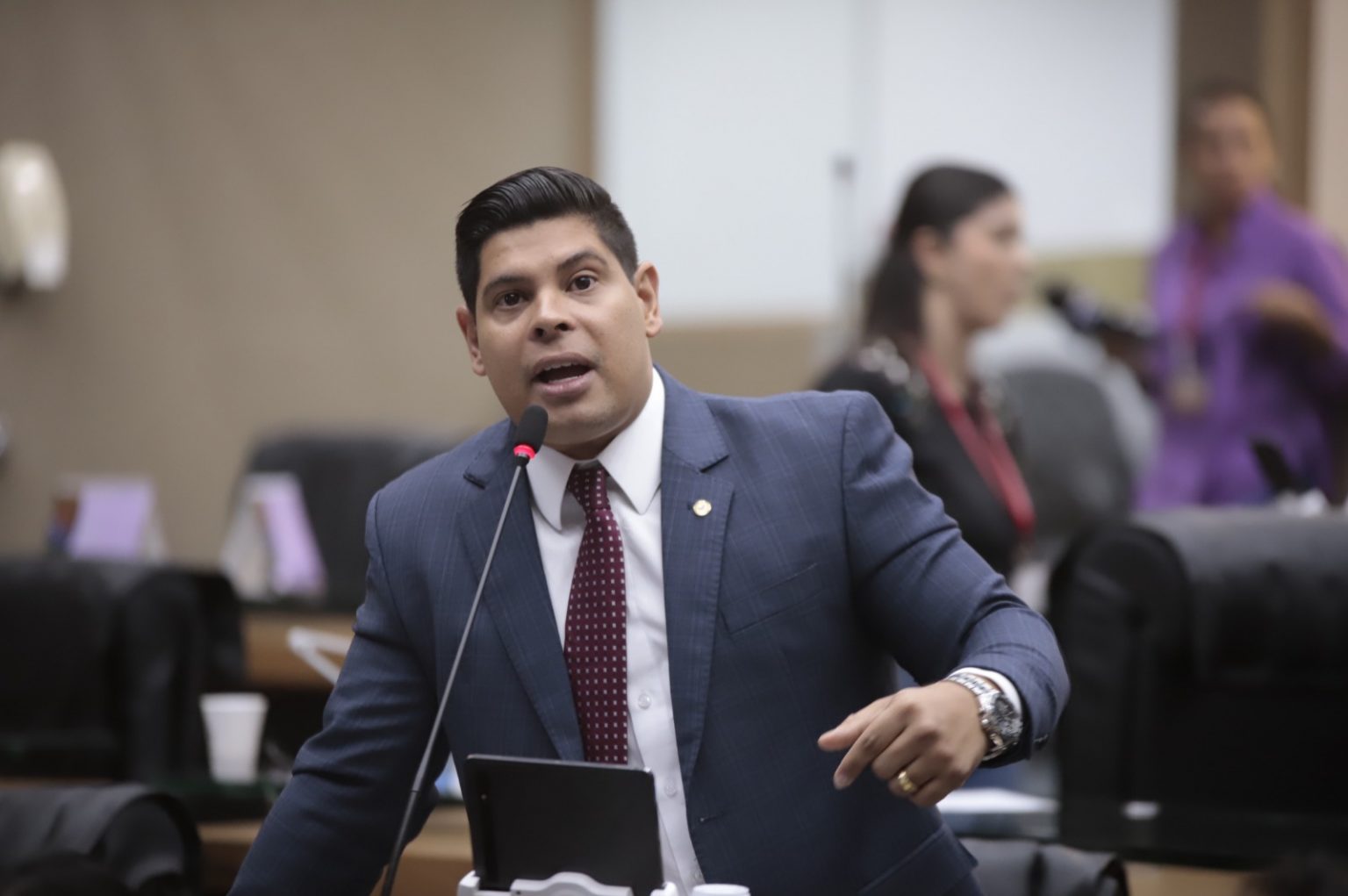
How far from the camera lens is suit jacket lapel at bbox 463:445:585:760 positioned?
5.34 ft

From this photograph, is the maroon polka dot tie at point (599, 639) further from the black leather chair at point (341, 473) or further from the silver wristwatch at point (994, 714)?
the black leather chair at point (341, 473)

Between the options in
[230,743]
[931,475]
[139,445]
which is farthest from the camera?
[139,445]

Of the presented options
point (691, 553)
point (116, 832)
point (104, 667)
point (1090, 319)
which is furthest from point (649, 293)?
point (1090, 319)

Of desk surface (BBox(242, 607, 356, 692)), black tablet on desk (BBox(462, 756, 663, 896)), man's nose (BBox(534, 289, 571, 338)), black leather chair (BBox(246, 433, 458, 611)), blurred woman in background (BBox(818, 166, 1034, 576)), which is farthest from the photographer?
black leather chair (BBox(246, 433, 458, 611))

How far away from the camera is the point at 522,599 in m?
1.67

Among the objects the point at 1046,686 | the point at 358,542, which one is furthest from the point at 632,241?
the point at 358,542

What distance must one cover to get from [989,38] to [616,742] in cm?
441

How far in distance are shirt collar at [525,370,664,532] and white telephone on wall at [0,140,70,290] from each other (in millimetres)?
4661

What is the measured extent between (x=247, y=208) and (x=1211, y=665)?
13.6ft

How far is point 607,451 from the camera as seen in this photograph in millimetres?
1719

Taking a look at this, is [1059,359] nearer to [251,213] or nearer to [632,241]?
[251,213]

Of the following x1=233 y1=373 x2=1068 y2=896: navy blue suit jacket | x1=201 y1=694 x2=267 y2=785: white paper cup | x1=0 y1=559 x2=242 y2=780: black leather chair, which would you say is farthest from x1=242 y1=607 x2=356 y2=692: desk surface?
x1=233 y1=373 x2=1068 y2=896: navy blue suit jacket

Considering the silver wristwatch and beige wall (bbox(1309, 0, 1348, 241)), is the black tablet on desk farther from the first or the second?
beige wall (bbox(1309, 0, 1348, 241))

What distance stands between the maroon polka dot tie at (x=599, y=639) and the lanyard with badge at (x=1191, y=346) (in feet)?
8.63
